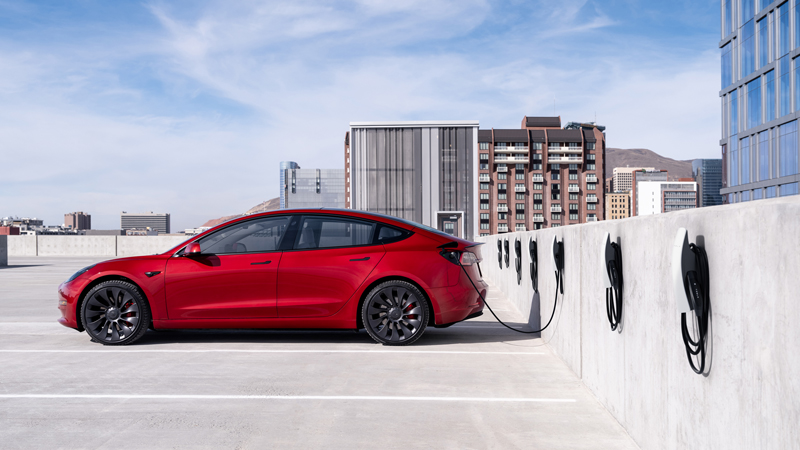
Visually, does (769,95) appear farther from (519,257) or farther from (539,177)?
(539,177)

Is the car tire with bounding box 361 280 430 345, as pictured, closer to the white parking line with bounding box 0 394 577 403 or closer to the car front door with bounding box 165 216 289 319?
the car front door with bounding box 165 216 289 319

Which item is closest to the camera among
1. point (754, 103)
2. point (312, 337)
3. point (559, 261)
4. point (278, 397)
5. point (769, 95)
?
point (278, 397)

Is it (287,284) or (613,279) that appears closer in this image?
(613,279)

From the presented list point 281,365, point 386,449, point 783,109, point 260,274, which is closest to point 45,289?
point 260,274

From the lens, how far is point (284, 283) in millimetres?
7051

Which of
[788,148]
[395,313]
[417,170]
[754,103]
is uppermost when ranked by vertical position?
[754,103]

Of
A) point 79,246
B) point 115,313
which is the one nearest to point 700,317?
point 115,313

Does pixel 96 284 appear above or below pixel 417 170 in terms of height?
below

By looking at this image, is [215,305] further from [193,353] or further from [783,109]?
[783,109]

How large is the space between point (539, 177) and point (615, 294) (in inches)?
5738

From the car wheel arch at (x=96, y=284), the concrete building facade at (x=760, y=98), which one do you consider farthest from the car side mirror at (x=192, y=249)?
the concrete building facade at (x=760, y=98)

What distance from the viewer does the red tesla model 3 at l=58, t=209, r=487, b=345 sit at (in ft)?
23.1

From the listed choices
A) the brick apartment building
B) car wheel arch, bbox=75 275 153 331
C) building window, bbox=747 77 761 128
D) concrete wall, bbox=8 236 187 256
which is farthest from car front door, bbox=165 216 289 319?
the brick apartment building

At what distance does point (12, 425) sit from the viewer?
4242 mm
